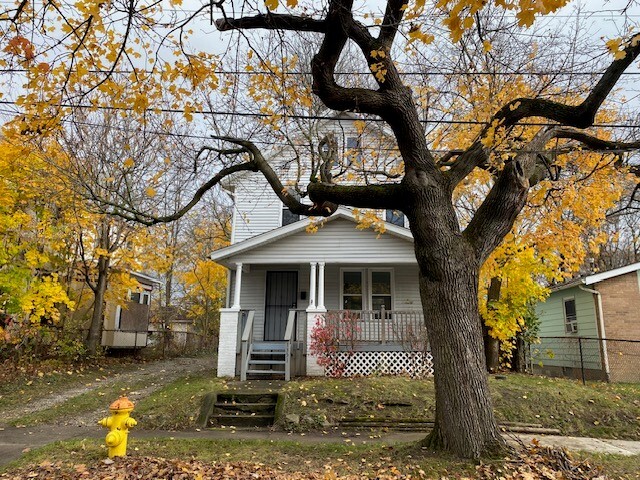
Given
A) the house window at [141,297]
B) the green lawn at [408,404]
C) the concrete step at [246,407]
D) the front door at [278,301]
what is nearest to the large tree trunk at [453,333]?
the green lawn at [408,404]

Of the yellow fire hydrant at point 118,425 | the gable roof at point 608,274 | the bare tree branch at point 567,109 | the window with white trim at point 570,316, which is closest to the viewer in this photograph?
the bare tree branch at point 567,109

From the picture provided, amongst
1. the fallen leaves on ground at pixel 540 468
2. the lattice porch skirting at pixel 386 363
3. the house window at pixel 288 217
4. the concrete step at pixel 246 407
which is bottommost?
the concrete step at pixel 246 407

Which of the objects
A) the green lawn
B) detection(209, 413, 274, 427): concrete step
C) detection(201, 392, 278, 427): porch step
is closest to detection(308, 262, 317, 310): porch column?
the green lawn

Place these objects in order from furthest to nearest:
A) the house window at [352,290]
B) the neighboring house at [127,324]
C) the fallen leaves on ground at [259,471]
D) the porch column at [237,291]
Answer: the neighboring house at [127,324]
the house window at [352,290]
the porch column at [237,291]
the fallen leaves on ground at [259,471]

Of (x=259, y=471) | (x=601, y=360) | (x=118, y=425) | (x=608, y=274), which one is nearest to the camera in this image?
(x=259, y=471)

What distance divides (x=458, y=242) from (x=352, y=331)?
22.2ft

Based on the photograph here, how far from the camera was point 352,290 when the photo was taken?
46.4 feet

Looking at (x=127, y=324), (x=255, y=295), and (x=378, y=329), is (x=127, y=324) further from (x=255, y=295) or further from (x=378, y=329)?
(x=378, y=329)

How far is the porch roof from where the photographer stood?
12.6 meters

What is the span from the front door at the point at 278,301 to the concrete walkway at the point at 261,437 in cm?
624

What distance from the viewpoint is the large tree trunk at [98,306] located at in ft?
50.6

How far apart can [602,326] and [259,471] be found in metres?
14.5

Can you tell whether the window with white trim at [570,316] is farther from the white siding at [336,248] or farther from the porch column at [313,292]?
the porch column at [313,292]

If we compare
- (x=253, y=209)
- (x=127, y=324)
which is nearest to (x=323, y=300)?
(x=253, y=209)
